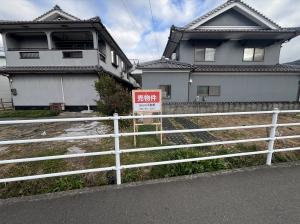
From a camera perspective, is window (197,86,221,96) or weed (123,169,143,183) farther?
window (197,86,221,96)

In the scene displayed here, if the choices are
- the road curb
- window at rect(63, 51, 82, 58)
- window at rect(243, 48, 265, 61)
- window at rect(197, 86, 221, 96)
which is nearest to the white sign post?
the road curb

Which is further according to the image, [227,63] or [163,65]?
[227,63]

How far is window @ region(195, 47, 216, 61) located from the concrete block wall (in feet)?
13.2

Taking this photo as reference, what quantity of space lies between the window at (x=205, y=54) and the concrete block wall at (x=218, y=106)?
404 cm

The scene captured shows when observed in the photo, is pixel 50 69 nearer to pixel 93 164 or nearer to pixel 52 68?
pixel 52 68

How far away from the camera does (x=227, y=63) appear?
10844 millimetres

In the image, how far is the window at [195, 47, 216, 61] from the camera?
10641 millimetres

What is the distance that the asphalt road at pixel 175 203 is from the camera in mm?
1454

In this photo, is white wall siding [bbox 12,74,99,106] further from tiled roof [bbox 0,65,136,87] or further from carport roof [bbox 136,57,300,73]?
carport roof [bbox 136,57,300,73]

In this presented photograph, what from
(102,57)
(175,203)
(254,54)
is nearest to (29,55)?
(102,57)

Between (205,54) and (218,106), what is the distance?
458 centimetres

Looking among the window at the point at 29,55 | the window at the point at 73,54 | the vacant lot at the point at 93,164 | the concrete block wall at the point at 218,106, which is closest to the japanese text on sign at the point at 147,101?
the vacant lot at the point at 93,164

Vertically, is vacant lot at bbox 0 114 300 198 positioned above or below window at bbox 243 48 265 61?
below

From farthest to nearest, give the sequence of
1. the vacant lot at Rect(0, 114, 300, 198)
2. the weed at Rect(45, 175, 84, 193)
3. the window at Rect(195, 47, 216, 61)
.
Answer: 1. the window at Rect(195, 47, 216, 61)
2. the vacant lot at Rect(0, 114, 300, 198)
3. the weed at Rect(45, 175, 84, 193)
